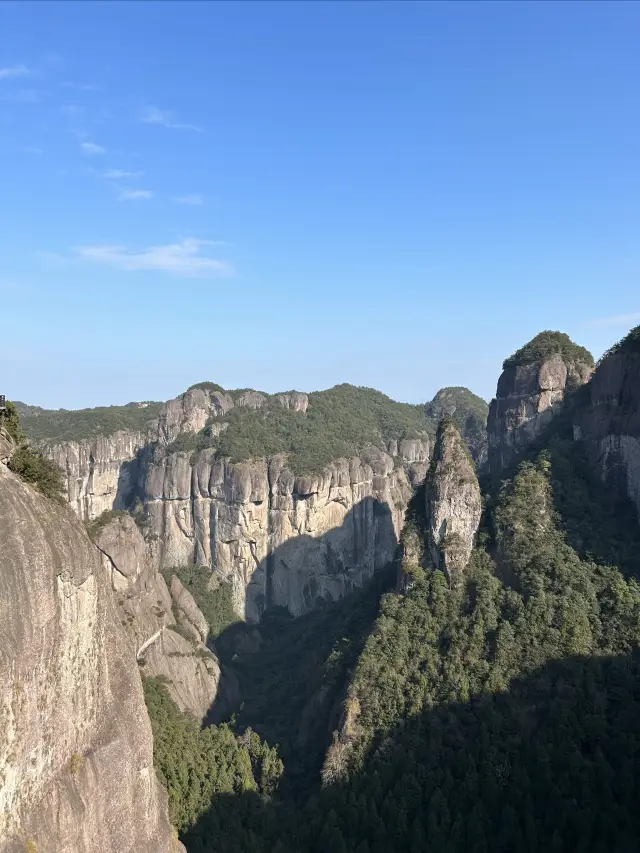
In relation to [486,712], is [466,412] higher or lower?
higher

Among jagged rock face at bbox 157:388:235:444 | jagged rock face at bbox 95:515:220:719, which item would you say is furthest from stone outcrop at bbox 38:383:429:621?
jagged rock face at bbox 95:515:220:719

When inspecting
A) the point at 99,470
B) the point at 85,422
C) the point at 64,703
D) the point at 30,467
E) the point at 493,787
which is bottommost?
the point at 493,787

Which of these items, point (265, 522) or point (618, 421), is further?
point (265, 522)

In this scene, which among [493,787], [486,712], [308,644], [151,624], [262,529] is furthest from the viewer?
[262,529]

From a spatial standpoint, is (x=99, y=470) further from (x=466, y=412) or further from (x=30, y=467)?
(x=30, y=467)

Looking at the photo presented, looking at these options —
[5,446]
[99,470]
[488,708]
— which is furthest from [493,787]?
[99,470]

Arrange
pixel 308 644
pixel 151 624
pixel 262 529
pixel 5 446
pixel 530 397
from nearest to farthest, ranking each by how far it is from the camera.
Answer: pixel 5 446 < pixel 151 624 < pixel 308 644 < pixel 530 397 < pixel 262 529

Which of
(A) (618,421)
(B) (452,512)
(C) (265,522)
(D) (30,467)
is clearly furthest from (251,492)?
(D) (30,467)

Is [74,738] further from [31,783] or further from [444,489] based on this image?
[444,489]

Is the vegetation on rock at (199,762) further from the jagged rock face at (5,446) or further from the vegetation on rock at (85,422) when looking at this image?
the vegetation on rock at (85,422)
